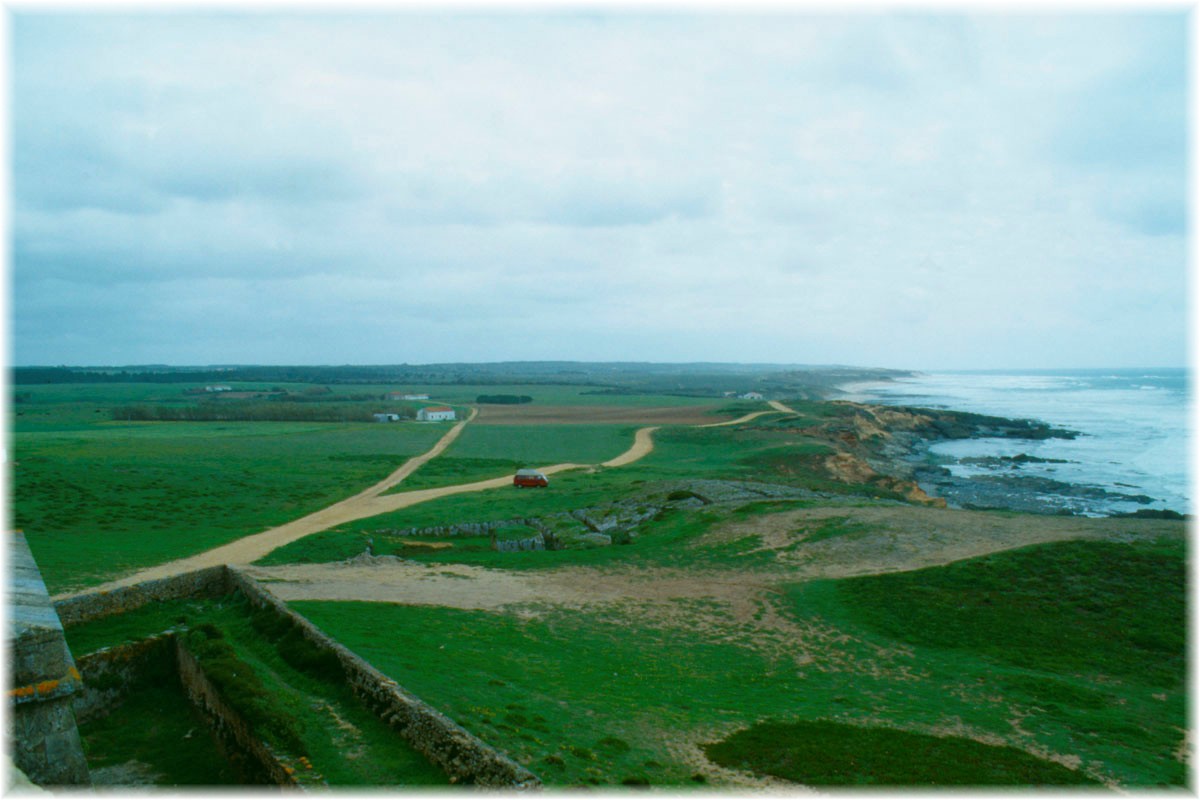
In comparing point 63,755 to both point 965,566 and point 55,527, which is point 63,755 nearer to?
point 965,566

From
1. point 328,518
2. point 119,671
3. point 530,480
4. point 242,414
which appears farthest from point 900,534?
point 242,414

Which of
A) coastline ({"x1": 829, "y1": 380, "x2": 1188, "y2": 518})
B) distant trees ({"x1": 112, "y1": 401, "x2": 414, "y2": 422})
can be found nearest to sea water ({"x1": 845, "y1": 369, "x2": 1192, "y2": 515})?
coastline ({"x1": 829, "y1": 380, "x2": 1188, "y2": 518})

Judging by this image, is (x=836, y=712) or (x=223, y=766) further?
(x=836, y=712)

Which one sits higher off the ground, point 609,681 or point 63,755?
point 63,755

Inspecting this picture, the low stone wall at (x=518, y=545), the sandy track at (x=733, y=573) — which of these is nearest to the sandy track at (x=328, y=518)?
the sandy track at (x=733, y=573)

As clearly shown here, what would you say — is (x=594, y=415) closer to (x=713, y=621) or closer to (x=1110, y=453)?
(x=1110, y=453)

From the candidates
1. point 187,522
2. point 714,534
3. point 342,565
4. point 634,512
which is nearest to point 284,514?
point 187,522
